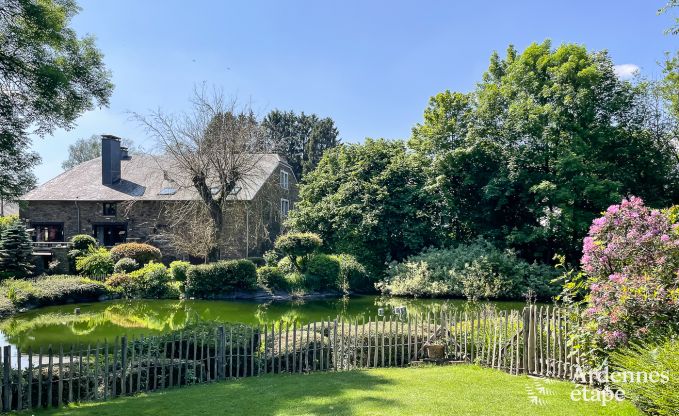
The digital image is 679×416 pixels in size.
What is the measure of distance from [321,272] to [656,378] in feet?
77.0

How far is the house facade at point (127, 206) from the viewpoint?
3444 centimetres

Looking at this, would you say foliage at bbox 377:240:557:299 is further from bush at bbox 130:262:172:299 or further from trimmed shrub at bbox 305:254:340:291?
bush at bbox 130:262:172:299

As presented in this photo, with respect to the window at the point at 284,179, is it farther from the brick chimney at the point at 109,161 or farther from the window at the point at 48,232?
the window at the point at 48,232

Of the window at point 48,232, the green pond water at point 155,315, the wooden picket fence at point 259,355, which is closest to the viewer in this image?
the wooden picket fence at point 259,355

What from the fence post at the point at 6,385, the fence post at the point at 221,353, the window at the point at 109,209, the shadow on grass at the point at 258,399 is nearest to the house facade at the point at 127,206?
the window at the point at 109,209

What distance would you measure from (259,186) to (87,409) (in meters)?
27.3

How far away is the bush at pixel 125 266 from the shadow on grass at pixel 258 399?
860 inches

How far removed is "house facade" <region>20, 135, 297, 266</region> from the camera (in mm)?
34438

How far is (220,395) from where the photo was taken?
7.93 metres

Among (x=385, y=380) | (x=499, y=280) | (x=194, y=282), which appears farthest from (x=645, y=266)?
(x=194, y=282)

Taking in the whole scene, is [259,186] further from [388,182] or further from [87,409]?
[87,409]

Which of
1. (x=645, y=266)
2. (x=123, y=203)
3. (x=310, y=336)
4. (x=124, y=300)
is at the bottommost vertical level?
(x=124, y=300)

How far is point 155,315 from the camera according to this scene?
832 inches

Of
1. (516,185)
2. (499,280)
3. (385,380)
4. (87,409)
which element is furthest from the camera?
(516,185)
